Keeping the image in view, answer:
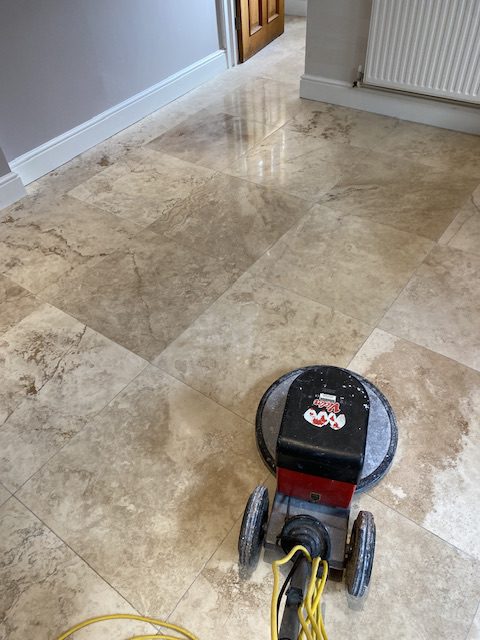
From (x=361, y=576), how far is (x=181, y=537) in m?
0.48

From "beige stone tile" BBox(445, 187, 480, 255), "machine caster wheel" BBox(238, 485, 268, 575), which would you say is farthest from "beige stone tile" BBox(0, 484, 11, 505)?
"beige stone tile" BBox(445, 187, 480, 255)

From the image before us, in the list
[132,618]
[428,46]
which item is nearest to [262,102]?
[428,46]

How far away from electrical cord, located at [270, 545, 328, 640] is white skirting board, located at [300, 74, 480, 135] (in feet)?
8.37

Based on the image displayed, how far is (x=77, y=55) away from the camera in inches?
106

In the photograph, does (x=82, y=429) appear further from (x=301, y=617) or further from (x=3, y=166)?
(x=3, y=166)

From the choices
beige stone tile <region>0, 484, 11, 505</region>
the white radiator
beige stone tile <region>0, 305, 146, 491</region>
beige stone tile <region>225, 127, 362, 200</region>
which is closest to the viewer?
beige stone tile <region>0, 484, 11, 505</region>

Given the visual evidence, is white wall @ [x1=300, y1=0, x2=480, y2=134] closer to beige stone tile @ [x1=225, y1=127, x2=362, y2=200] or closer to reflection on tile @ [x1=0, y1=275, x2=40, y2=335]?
beige stone tile @ [x1=225, y1=127, x2=362, y2=200]

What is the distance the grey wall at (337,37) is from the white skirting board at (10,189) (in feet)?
6.19

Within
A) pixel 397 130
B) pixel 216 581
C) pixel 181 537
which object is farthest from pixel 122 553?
pixel 397 130

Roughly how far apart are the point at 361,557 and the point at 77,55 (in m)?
2.78

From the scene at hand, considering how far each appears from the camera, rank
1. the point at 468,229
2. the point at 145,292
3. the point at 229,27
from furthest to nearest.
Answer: the point at 229,27, the point at 468,229, the point at 145,292

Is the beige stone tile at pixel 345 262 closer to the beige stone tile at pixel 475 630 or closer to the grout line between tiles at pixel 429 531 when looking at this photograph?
the grout line between tiles at pixel 429 531

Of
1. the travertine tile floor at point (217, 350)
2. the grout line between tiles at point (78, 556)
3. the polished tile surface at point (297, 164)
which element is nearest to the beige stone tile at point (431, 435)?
the travertine tile floor at point (217, 350)

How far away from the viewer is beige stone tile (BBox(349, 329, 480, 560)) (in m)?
1.35
